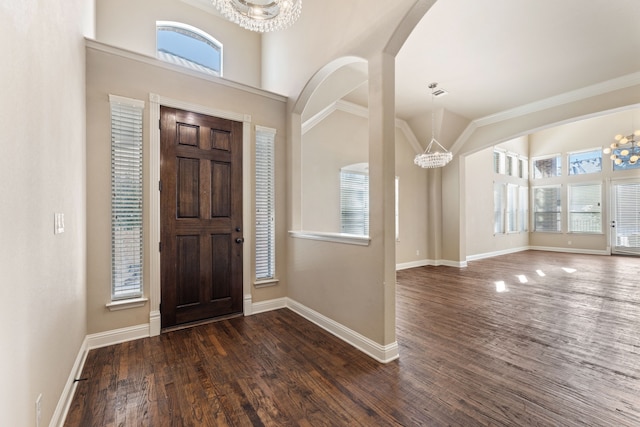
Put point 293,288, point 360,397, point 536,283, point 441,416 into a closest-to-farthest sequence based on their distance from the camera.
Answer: point 441,416, point 360,397, point 293,288, point 536,283

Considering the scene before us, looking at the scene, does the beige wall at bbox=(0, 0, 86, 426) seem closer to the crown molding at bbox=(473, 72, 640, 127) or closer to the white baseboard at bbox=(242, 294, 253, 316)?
the white baseboard at bbox=(242, 294, 253, 316)

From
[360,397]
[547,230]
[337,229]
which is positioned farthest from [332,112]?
[547,230]

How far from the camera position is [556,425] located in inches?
63.4

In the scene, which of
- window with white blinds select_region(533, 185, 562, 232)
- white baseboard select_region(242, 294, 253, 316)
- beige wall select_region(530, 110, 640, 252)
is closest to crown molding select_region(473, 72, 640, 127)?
beige wall select_region(530, 110, 640, 252)

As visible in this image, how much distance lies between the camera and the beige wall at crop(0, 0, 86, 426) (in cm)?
105

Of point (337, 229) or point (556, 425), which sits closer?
point (556, 425)

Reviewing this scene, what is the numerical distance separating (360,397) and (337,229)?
11.0ft

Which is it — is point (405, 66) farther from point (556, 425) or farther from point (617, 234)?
point (617, 234)

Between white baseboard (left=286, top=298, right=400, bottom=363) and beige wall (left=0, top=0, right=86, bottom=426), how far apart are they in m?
2.14

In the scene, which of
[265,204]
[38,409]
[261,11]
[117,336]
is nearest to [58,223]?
[38,409]

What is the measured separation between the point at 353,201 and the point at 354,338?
305 cm

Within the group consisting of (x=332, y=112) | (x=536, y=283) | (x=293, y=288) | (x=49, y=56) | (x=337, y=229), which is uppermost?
(x=332, y=112)

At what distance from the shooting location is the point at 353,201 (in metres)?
5.27

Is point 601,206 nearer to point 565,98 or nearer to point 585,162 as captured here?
point 585,162
